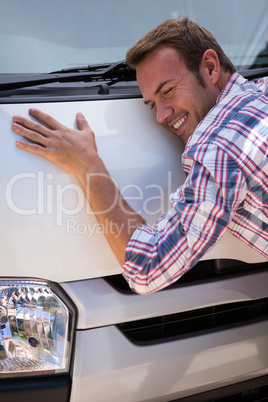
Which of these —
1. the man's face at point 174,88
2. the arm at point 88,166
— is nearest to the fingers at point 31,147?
the arm at point 88,166

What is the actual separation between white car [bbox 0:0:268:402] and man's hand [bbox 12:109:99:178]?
0.11 feet

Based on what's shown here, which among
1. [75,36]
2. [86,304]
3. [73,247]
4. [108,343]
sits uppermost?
[75,36]

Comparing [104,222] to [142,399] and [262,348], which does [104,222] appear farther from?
[262,348]

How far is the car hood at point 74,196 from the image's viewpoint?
154 cm

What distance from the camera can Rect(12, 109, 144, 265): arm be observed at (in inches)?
64.1

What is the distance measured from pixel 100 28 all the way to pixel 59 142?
34.7 inches

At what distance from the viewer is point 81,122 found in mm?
1800

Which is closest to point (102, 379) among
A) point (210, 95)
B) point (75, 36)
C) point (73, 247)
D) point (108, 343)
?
point (108, 343)

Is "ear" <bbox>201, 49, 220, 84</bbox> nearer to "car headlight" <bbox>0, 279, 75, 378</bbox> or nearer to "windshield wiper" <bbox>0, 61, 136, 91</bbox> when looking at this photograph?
"windshield wiper" <bbox>0, 61, 136, 91</bbox>

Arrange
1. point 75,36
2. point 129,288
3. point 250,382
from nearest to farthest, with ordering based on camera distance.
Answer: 1. point 129,288
2. point 250,382
3. point 75,36

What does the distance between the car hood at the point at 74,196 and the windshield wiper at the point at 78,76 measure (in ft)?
0.85

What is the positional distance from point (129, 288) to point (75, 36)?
4.12ft

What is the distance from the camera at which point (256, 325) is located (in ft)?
6.19

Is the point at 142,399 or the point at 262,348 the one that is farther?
the point at 262,348
